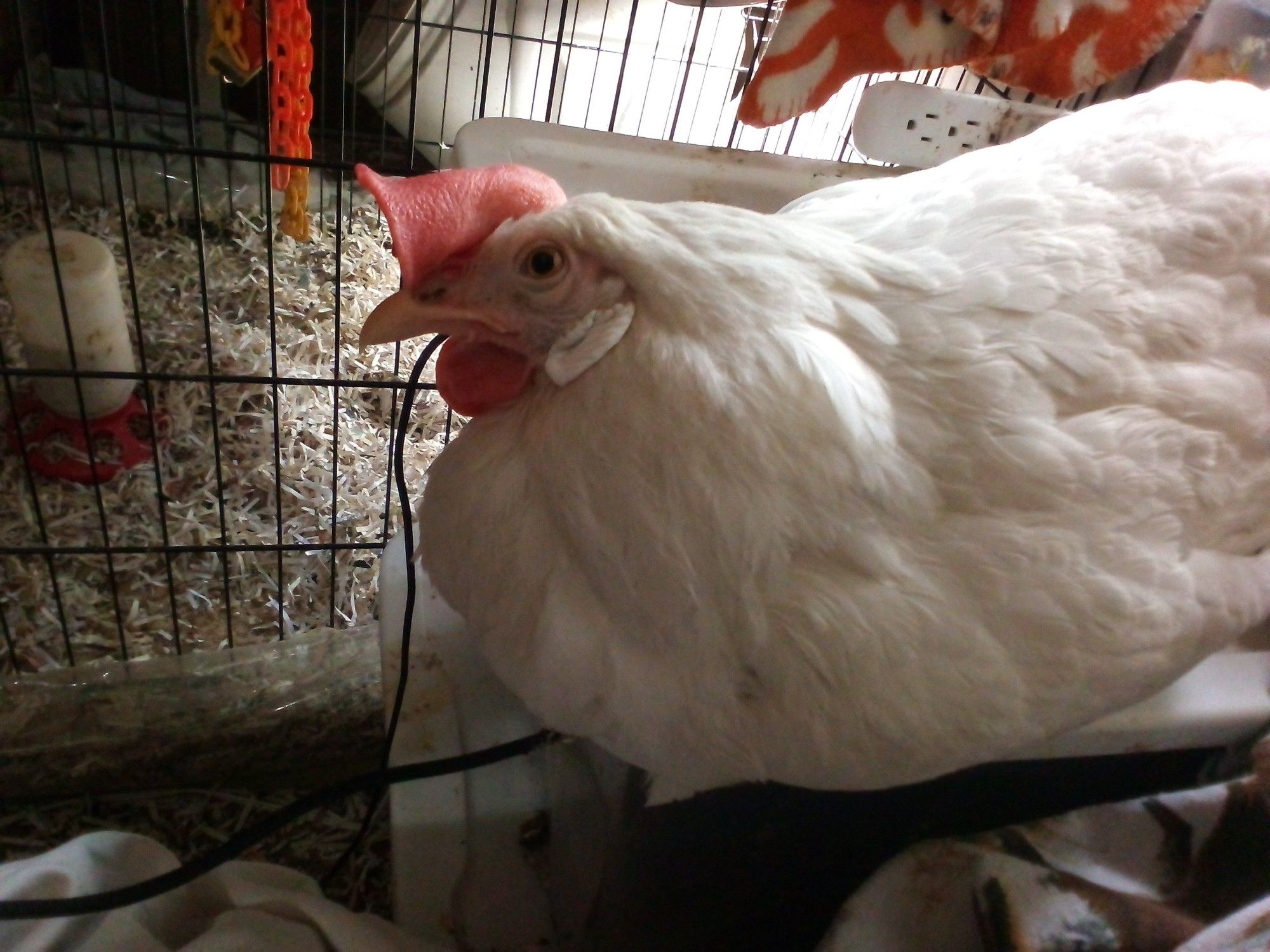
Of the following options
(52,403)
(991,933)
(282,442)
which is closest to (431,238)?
(991,933)

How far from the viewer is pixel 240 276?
1768 millimetres

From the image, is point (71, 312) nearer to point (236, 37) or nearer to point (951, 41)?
point (236, 37)

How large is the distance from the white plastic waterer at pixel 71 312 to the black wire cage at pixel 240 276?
15mm

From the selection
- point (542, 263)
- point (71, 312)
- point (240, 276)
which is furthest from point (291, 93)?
point (240, 276)

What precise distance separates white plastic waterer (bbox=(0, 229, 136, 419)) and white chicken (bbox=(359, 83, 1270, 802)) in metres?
0.96

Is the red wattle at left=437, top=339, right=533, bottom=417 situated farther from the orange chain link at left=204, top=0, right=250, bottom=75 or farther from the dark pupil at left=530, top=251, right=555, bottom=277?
the orange chain link at left=204, top=0, right=250, bottom=75

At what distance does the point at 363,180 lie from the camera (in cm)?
60

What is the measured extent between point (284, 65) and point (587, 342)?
0.57m

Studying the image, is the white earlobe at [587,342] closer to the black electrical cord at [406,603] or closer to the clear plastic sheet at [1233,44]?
the black electrical cord at [406,603]

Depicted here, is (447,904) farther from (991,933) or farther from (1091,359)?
(1091,359)

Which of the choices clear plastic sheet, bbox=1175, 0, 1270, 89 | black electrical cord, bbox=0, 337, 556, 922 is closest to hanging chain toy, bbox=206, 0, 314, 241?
black electrical cord, bbox=0, 337, 556, 922

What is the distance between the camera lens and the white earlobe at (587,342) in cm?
56

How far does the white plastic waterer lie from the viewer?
1286 mm

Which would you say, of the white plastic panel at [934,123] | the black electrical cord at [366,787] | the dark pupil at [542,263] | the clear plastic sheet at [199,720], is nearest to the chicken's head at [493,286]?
the dark pupil at [542,263]
